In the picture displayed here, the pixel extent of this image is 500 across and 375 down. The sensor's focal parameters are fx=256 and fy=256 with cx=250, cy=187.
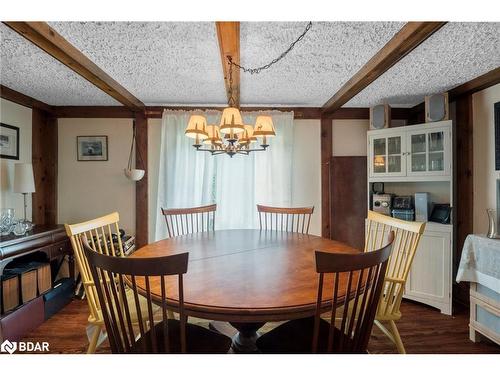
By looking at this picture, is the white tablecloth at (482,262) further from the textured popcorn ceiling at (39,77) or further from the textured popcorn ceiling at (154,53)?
the textured popcorn ceiling at (39,77)

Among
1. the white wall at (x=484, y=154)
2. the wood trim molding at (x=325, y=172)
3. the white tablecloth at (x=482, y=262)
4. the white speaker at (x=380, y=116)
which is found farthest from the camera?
the wood trim molding at (x=325, y=172)

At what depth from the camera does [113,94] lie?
2500mm

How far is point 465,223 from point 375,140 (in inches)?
46.6

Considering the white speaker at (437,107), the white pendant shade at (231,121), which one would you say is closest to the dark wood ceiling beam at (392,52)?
the white speaker at (437,107)

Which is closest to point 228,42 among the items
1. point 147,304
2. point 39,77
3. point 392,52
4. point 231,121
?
point 231,121

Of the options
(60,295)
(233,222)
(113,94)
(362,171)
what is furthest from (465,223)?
(60,295)

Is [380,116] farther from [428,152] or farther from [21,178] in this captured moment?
[21,178]

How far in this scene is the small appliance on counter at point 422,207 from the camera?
2.57m

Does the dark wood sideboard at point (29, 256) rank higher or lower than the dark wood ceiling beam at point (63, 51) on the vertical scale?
lower

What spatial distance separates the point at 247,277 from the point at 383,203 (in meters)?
2.22

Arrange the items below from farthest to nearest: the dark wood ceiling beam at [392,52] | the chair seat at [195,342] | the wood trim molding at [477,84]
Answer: the wood trim molding at [477,84] < the dark wood ceiling beam at [392,52] < the chair seat at [195,342]

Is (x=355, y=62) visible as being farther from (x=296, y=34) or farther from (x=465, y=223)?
(x=465, y=223)

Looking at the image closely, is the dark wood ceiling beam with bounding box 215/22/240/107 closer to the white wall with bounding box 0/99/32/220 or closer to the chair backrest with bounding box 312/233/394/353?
the chair backrest with bounding box 312/233/394/353

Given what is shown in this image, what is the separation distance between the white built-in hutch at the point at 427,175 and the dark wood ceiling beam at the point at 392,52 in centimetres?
78
